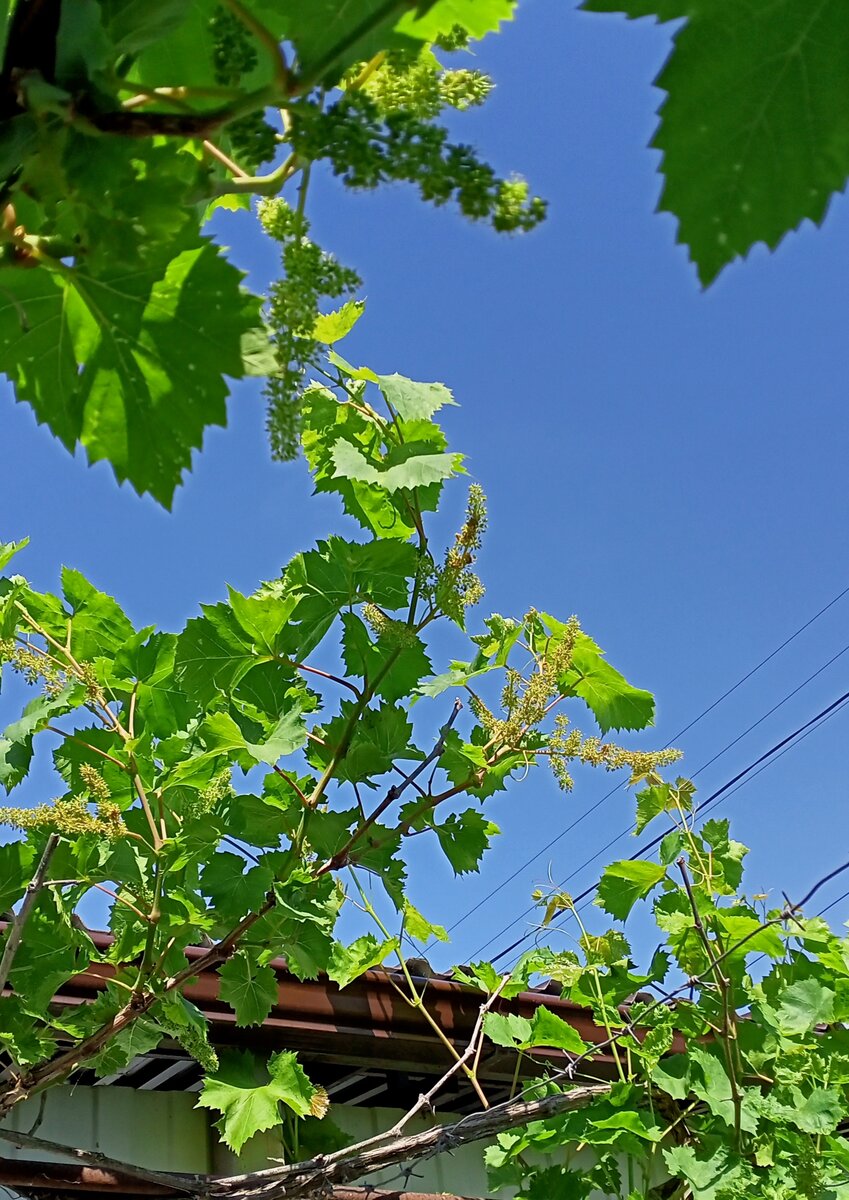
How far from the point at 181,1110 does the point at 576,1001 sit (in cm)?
123

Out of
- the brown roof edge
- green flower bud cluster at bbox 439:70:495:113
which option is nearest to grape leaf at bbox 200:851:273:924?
the brown roof edge

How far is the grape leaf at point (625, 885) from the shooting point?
317cm

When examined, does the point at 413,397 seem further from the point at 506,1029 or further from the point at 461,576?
the point at 506,1029

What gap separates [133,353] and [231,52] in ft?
0.87

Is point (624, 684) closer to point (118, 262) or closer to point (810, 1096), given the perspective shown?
point (810, 1096)

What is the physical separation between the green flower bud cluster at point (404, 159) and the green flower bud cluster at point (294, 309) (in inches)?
5.1

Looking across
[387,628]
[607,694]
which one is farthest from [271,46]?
[607,694]

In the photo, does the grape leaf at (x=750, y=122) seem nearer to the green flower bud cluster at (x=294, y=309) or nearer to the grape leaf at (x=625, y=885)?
the green flower bud cluster at (x=294, y=309)

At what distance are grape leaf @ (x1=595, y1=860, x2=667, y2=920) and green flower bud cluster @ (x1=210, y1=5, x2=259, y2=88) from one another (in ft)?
8.82

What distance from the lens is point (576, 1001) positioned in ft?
11.0

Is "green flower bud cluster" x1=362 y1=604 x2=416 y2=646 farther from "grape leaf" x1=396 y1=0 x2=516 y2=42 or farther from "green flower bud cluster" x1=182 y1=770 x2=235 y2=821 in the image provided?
"grape leaf" x1=396 y1=0 x2=516 y2=42

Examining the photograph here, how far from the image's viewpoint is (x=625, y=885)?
3.23m

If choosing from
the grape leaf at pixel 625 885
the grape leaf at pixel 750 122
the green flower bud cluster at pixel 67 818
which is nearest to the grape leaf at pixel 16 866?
the green flower bud cluster at pixel 67 818

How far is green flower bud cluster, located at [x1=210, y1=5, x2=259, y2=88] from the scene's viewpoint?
768 millimetres
